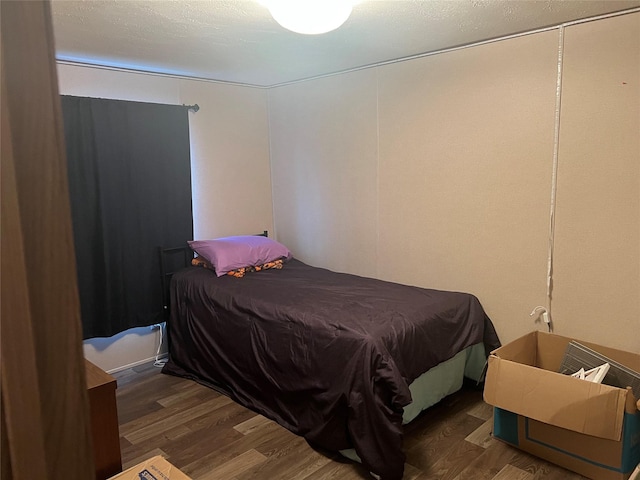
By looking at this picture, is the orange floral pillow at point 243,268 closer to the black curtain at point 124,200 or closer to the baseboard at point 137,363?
the black curtain at point 124,200

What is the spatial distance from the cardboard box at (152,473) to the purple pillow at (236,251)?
182 centimetres

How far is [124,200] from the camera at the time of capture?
3441mm

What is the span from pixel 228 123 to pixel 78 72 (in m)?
1.19

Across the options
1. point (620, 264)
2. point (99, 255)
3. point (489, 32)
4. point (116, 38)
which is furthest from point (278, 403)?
point (489, 32)

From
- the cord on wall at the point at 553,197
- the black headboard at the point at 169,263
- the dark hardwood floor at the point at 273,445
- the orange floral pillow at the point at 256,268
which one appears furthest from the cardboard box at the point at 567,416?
the black headboard at the point at 169,263

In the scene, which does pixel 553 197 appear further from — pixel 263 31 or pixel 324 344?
pixel 263 31

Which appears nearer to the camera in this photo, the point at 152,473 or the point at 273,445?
the point at 152,473

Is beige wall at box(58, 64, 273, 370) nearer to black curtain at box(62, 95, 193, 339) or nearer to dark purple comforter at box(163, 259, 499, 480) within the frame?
black curtain at box(62, 95, 193, 339)

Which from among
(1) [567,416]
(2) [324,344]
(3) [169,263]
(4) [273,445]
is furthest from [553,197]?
(3) [169,263]

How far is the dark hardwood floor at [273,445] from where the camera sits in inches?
94.3

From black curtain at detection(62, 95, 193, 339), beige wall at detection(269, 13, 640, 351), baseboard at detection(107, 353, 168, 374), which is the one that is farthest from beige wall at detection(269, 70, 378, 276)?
baseboard at detection(107, 353, 168, 374)

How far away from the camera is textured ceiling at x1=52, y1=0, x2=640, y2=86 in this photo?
2.19m

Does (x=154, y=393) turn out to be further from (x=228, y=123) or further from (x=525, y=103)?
(x=525, y=103)

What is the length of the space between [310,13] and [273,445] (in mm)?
2167
